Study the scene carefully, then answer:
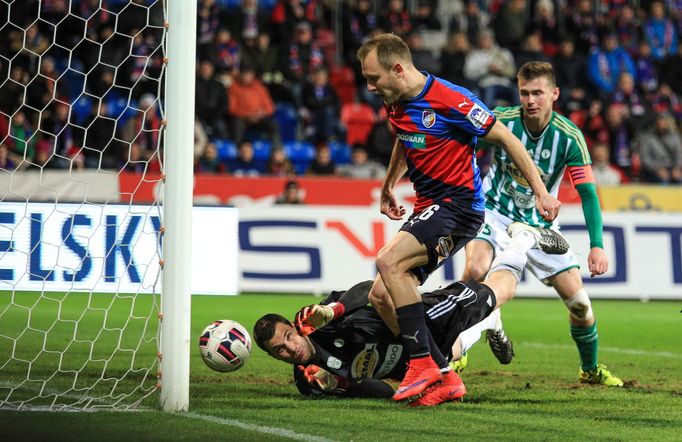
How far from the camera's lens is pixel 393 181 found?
6.74 meters

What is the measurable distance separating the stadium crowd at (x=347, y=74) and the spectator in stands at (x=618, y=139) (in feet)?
0.08

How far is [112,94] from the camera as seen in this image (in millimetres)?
16828

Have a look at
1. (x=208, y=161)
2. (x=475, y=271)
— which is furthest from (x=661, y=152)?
(x=475, y=271)

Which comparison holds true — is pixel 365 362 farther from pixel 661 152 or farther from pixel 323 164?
pixel 661 152

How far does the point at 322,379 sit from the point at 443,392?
69 cm

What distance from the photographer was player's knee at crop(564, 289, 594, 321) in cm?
723

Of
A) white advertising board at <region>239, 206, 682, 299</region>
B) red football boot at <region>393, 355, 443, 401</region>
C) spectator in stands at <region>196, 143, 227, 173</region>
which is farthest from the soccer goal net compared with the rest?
spectator in stands at <region>196, 143, 227, 173</region>

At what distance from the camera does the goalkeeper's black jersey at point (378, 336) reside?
248 inches

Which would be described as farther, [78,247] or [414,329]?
[78,247]

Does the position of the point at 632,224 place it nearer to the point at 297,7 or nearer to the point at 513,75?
the point at 513,75

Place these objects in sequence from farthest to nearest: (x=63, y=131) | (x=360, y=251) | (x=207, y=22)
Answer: (x=207, y=22)
(x=360, y=251)
(x=63, y=131)

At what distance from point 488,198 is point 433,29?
12728 mm

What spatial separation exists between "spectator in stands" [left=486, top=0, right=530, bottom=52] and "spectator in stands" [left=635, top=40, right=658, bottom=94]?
2250 millimetres

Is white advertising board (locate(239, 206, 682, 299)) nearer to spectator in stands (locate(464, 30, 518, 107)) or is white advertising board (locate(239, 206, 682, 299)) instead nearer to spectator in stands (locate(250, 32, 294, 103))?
spectator in stands (locate(464, 30, 518, 107))
